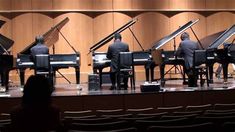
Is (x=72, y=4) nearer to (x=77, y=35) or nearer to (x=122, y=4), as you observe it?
(x=77, y=35)

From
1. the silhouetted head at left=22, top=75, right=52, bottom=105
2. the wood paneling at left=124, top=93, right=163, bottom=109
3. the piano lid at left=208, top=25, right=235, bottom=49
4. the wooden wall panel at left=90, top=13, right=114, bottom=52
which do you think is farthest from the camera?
the wooden wall panel at left=90, top=13, right=114, bottom=52

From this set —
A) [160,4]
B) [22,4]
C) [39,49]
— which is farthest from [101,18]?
[39,49]

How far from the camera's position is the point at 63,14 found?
1358cm

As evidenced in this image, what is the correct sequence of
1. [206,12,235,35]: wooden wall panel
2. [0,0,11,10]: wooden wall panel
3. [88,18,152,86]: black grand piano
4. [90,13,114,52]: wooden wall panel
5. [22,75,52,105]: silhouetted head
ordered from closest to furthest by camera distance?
[22,75,52,105]: silhouetted head → [88,18,152,86]: black grand piano → [0,0,11,10]: wooden wall panel → [90,13,114,52]: wooden wall panel → [206,12,235,35]: wooden wall panel

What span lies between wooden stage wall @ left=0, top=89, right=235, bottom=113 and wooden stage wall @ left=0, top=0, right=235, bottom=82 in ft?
19.9

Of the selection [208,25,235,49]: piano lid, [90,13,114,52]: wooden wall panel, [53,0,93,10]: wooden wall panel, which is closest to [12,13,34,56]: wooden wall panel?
[53,0,93,10]: wooden wall panel

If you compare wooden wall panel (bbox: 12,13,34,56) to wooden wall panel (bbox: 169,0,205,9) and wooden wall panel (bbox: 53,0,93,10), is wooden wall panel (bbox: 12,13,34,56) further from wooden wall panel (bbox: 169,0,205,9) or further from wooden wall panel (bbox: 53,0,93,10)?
wooden wall panel (bbox: 169,0,205,9)

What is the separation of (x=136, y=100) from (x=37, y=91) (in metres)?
4.17

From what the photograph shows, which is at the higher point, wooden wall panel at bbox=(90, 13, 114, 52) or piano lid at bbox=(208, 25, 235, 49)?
wooden wall panel at bbox=(90, 13, 114, 52)

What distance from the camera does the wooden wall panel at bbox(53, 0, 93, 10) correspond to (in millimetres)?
13570

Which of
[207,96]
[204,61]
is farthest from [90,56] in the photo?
[207,96]

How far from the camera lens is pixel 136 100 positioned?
7309 mm

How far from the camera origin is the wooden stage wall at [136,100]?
23.5 ft

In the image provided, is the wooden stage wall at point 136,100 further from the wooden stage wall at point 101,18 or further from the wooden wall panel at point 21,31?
the wooden wall panel at point 21,31
